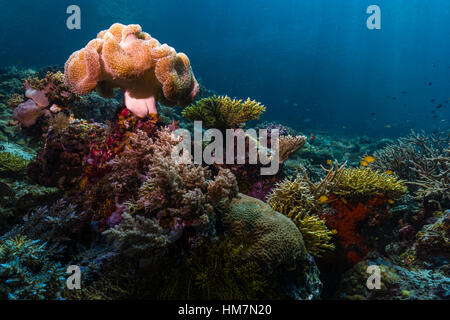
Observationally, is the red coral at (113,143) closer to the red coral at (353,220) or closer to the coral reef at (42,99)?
the coral reef at (42,99)

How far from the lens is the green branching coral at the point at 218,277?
6.39ft

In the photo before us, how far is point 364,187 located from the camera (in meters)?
3.68

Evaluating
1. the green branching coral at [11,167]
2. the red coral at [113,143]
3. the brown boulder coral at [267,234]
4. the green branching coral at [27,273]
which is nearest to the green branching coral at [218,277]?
the brown boulder coral at [267,234]

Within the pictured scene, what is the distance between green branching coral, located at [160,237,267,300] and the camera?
1946mm

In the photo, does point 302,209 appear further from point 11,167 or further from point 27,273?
point 11,167

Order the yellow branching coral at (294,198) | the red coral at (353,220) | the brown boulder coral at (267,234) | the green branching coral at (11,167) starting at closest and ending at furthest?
the brown boulder coral at (267,234), the yellow branching coral at (294,198), the red coral at (353,220), the green branching coral at (11,167)

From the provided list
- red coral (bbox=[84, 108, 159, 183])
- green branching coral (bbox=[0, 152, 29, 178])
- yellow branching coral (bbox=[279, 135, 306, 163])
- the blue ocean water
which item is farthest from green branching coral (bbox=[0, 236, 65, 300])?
the blue ocean water

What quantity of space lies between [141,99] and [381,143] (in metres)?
18.0

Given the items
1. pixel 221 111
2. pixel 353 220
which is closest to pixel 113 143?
pixel 221 111

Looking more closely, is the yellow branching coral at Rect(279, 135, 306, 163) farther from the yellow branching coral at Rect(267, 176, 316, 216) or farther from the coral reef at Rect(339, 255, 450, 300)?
the coral reef at Rect(339, 255, 450, 300)

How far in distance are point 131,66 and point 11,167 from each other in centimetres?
343

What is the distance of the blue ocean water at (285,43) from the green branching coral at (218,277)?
44201mm

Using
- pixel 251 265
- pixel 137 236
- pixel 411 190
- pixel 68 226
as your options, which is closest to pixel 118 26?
pixel 68 226

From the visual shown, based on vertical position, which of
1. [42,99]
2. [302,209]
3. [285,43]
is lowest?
[302,209]
